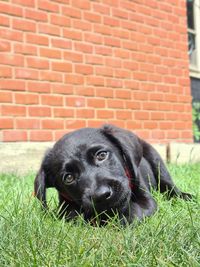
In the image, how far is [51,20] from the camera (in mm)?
5508

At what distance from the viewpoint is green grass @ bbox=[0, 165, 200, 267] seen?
1840 mm

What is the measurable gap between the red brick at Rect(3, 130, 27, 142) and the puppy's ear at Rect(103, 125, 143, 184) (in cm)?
200

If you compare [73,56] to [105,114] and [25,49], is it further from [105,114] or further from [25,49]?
[105,114]

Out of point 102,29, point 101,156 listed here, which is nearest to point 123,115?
point 102,29

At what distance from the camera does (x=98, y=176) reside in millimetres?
2740

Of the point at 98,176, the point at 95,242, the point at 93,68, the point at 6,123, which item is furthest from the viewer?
the point at 93,68

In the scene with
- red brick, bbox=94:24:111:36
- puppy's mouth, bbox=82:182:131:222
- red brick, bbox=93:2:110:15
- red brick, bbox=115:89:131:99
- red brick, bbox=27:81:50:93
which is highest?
red brick, bbox=93:2:110:15

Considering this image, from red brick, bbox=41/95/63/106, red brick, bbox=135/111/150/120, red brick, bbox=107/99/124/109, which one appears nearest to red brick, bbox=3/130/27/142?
red brick, bbox=41/95/63/106

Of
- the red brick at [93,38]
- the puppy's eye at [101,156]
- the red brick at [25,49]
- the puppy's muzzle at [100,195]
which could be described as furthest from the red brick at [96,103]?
the puppy's muzzle at [100,195]

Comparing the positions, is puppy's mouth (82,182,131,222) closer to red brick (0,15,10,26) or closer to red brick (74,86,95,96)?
red brick (0,15,10,26)

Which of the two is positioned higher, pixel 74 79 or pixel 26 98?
pixel 74 79

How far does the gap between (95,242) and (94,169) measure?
812 mm

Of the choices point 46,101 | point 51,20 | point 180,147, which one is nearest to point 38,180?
point 46,101

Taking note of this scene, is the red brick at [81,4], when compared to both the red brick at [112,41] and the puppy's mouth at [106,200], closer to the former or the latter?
the red brick at [112,41]
